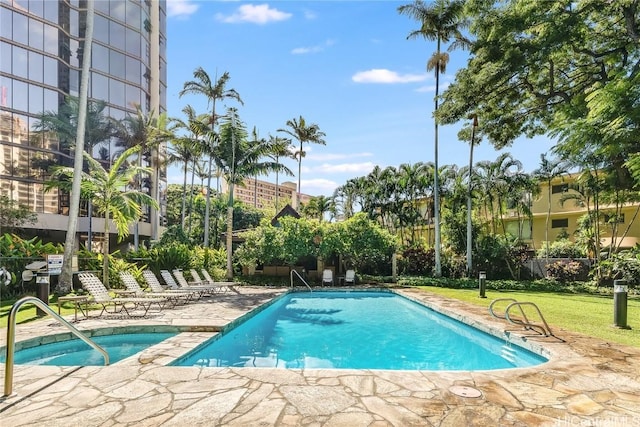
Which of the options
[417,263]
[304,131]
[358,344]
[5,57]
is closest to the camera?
[358,344]

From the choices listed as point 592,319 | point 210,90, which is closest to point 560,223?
point 592,319

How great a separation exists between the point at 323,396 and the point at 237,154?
1664 centimetres

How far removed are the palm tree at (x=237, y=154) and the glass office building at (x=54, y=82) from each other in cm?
1107

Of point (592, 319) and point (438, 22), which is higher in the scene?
point (438, 22)

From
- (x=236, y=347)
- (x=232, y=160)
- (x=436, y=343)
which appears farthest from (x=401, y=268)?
(x=236, y=347)

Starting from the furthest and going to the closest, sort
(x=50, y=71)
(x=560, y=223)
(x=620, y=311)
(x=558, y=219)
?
1. (x=558, y=219)
2. (x=560, y=223)
3. (x=50, y=71)
4. (x=620, y=311)

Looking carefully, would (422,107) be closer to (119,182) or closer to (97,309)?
(119,182)

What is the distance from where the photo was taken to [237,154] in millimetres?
19609

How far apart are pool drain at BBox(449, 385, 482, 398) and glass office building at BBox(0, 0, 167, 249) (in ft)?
83.4

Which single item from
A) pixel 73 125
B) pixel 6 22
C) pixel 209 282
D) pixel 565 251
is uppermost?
pixel 6 22

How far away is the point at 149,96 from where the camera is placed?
35281 millimetres

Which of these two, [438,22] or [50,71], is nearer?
[438,22]

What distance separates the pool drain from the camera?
445cm

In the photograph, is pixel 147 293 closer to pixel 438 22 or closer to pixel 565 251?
pixel 438 22
